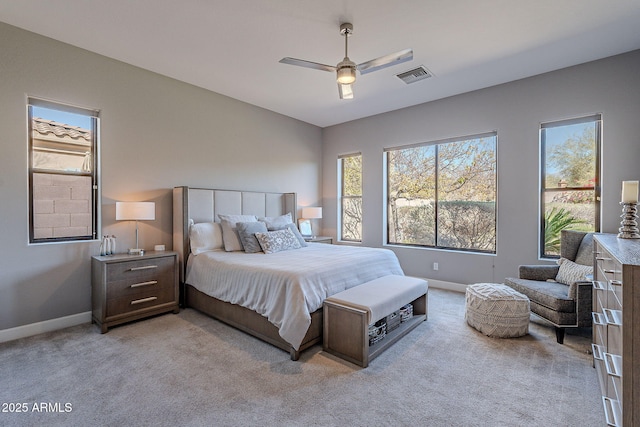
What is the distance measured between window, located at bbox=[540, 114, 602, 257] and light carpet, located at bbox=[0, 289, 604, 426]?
1.37 m

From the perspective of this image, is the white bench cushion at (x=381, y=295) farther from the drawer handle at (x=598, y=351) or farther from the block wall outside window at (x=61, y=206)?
the block wall outside window at (x=61, y=206)

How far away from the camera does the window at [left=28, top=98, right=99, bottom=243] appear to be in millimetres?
2988

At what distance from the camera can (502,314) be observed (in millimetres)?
2779

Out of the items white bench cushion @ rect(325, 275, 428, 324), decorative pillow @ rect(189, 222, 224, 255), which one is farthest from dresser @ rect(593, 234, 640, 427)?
decorative pillow @ rect(189, 222, 224, 255)

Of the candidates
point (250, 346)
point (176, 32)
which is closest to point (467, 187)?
point (250, 346)

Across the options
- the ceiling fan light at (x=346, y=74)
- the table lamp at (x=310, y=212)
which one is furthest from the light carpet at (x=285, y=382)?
the table lamp at (x=310, y=212)

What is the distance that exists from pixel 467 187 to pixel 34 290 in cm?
548

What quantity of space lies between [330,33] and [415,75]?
4.63ft

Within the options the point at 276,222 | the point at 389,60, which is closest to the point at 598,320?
the point at 389,60

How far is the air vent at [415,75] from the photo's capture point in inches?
140

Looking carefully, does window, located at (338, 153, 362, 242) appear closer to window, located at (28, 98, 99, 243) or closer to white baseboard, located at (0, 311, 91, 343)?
window, located at (28, 98, 99, 243)

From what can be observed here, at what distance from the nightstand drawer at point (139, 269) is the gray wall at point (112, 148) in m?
0.53

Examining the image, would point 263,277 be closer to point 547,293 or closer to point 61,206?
point 61,206

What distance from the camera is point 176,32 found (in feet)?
9.25
